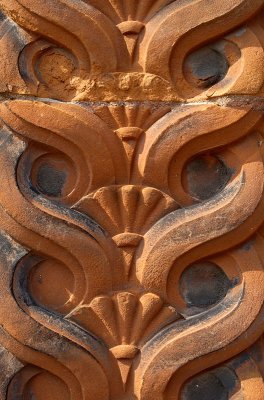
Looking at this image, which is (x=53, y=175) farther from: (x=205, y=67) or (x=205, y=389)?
(x=205, y=389)

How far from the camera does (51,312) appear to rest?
4.95 feet

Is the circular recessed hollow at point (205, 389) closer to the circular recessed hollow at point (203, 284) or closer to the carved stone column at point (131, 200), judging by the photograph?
the carved stone column at point (131, 200)

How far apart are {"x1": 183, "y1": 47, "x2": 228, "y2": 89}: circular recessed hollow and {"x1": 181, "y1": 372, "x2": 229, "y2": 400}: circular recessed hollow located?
0.61 metres

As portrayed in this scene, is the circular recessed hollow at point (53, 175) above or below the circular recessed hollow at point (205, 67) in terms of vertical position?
below

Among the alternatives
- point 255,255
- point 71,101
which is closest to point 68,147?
point 71,101

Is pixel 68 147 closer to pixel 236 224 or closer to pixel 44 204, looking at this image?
pixel 44 204

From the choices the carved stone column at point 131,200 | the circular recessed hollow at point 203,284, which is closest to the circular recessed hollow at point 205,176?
the carved stone column at point 131,200

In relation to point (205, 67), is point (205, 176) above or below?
below

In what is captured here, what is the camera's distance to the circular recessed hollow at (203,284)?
1.54 m

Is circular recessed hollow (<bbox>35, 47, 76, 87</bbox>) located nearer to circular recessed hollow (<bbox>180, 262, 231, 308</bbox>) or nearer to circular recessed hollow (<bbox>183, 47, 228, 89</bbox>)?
circular recessed hollow (<bbox>183, 47, 228, 89</bbox>)

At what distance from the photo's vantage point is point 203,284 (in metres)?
1.55

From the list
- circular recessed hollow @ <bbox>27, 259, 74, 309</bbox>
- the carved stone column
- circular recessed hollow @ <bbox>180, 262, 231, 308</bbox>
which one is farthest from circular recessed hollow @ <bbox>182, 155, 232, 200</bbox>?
circular recessed hollow @ <bbox>27, 259, 74, 309</bbox>

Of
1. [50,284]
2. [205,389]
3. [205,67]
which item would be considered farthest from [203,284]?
[205,67]

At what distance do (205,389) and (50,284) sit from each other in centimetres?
37
